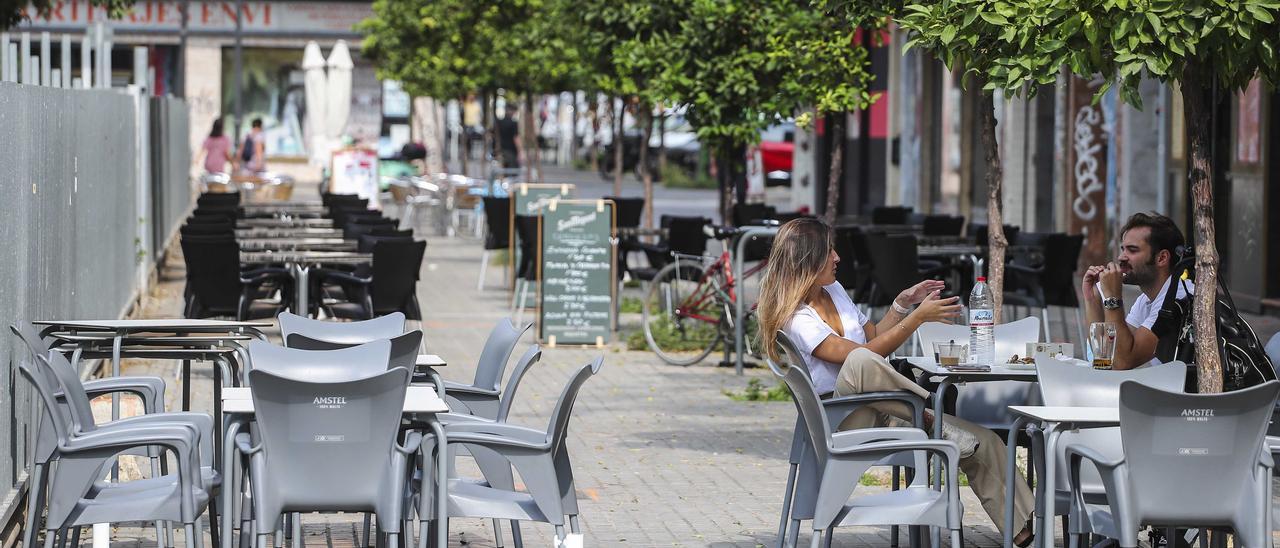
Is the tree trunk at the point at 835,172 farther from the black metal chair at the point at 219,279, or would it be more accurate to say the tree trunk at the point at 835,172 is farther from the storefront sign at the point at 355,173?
the storefront sign at the point at 355,173

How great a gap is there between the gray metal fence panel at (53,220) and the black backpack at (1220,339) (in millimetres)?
4380

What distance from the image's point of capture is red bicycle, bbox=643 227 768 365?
12.9 meters

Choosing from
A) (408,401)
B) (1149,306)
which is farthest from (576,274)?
(408,401)

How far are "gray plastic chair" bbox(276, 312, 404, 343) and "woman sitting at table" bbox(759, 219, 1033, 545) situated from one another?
5.26 feet

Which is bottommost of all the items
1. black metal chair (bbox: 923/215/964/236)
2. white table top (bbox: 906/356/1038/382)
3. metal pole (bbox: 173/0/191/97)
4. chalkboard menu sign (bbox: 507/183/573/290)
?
white table top (bbox: 906/356/1038/382)

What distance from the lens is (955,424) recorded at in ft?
21.6

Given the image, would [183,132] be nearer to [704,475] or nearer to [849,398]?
[704,475]

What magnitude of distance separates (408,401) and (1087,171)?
15.5 metres

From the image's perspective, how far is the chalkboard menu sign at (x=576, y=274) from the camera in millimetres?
14391

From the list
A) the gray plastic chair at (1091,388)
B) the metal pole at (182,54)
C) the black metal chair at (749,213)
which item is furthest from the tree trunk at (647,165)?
the metal pole at (182,54)

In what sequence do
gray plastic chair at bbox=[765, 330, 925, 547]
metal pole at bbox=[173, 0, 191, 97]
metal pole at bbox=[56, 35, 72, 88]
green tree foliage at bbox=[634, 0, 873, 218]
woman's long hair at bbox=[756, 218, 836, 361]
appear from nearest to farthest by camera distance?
1. gray plastic chair at bbox=[765, 330, 925, 547]
2. woman's long hair at bbox=[756, 218, 836, 361]
3. metal pole at bbox=[56, 35, 72, 88]
4. green tree foliage at bbox=[634, 0, 873, 218]
5. metal pole at bbox=[173, 0, 191, 97]

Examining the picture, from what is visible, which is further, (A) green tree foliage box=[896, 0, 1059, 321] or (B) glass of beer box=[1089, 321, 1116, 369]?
(B) glass of beer box=[1089, 321, 1116, 369]

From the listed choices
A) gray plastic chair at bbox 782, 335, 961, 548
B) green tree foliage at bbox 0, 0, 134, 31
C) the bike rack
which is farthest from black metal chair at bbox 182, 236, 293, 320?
green tree foliage at bbox 0, 0, 134, 31

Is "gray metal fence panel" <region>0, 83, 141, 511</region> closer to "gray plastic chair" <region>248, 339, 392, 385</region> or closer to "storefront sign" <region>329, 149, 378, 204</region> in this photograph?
"gray plastic chair" <region>248, 339, 392, 385</region>
